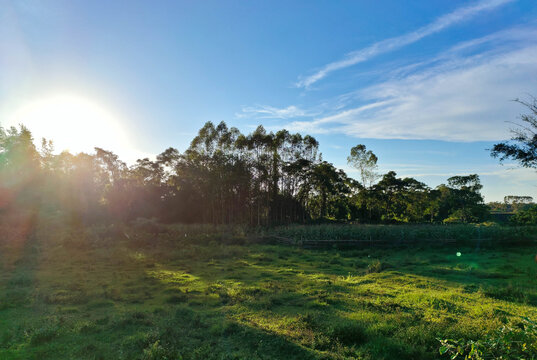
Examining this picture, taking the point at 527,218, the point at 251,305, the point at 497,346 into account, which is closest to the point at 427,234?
→ the point at 527,218

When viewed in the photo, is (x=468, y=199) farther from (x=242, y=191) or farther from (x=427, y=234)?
(x=242, y=191)

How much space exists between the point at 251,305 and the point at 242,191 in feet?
101

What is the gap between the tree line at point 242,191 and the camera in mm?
37719

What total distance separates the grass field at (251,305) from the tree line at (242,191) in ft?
64.8

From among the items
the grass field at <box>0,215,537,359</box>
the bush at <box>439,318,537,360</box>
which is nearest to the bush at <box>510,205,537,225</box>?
the grass field at <box>0,215,537,359</box>

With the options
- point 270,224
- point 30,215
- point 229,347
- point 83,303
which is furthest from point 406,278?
point 30,215

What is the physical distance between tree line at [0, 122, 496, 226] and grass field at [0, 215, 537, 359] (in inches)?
777

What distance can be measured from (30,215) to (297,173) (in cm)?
3107

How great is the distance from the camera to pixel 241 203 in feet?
137

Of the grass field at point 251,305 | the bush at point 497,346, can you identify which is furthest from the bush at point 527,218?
the bush at point 497,346

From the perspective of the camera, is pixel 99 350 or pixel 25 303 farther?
pixel 25 303

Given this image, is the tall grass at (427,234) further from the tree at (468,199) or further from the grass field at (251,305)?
the tree at (468,199)

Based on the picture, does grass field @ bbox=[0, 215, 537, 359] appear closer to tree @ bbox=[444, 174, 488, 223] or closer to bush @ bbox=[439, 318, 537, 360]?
bush @ bbox=[439, 318, 537, 360]

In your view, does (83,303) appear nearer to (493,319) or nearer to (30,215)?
(493,319)
